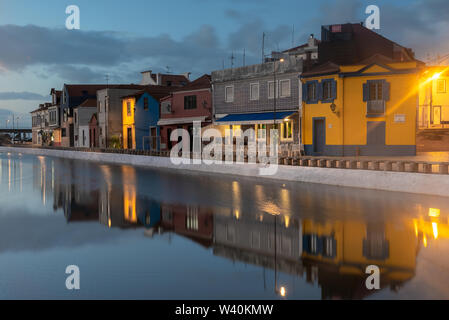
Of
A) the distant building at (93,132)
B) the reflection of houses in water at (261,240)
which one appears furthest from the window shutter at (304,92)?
the distant building at (93,132)

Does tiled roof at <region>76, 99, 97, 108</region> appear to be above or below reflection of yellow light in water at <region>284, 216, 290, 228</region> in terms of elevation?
above

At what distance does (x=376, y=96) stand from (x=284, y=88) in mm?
7513

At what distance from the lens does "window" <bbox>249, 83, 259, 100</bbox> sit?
127 feet

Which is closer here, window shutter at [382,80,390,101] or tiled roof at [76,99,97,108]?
window shutter at [382,80,390,101]

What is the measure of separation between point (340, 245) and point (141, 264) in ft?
14.0

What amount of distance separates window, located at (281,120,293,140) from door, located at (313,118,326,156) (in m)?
2.14

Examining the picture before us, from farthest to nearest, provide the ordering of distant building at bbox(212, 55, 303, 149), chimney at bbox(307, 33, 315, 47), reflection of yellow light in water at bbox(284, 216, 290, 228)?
1. chimney at bbox(307, 33, 315, 47)
2. distant building at bbox(212, 55, 303, 149)
3. reflection of yellow light in water at bbox(284, 216, 290, 228)

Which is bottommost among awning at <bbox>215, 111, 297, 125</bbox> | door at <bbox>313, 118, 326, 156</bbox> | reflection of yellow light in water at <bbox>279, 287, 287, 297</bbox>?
reflection of yellow light in water at <bbox>279, 287, 287, 297</bbox>

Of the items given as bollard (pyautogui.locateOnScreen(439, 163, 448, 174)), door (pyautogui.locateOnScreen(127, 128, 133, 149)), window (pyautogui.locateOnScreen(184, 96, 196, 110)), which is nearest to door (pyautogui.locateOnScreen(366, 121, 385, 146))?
bollard (pyautogui.locateOnScreen(439, 163, 448, 174))

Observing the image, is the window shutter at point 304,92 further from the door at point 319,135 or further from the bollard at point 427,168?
the bollard at point 427,168

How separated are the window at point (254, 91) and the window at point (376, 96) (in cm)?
961

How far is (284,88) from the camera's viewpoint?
36.6 metres

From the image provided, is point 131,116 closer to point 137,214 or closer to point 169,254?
point 137,214

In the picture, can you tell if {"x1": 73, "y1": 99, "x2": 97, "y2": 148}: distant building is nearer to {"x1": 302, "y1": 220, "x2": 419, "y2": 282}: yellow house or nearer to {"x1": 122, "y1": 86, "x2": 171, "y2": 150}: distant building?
{"x1": 122, "y1": 86, "x2": 171, "y2": 150}: distant building
